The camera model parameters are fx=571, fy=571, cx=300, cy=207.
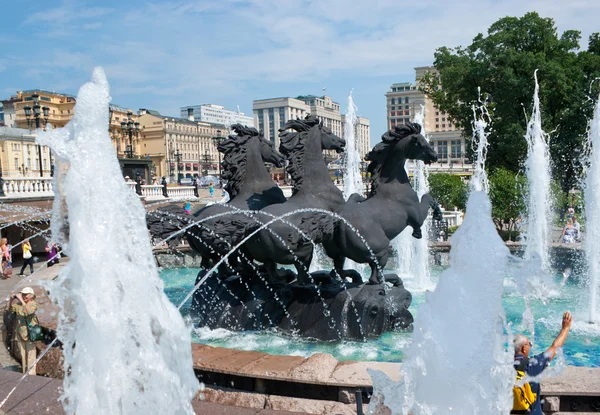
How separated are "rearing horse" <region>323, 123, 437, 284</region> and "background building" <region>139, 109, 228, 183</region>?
248ft

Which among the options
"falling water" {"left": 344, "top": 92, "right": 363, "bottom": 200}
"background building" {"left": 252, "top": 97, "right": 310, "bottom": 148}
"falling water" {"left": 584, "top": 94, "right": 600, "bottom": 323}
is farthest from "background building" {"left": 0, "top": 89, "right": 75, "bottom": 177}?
"background building" {"left": 252, "top": 97, "right": 310, "bottom": 148}

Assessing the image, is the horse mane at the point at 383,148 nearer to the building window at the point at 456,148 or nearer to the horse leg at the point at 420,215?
the horse leg at the point at 420,215

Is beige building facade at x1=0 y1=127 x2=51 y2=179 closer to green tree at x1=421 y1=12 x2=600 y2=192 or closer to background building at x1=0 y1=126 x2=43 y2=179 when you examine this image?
background building at x1=0 y1=126 x2=43 y2=179

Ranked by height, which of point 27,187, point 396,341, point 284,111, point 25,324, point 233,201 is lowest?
point 396,341

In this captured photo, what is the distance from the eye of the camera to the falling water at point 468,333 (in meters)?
3.42

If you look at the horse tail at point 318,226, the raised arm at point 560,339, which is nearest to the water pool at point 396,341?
the horse tail at point 318,226

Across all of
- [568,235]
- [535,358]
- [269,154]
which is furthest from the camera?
[568,235]

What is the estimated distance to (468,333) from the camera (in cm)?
345

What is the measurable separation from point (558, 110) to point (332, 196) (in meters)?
23.5

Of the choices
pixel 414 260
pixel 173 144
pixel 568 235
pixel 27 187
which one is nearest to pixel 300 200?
pixel 414 260

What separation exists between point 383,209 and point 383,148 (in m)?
0.98

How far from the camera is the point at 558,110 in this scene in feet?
91.3

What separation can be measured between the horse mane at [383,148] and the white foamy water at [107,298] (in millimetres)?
4935

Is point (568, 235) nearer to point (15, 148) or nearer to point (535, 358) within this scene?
point (535, 358)
